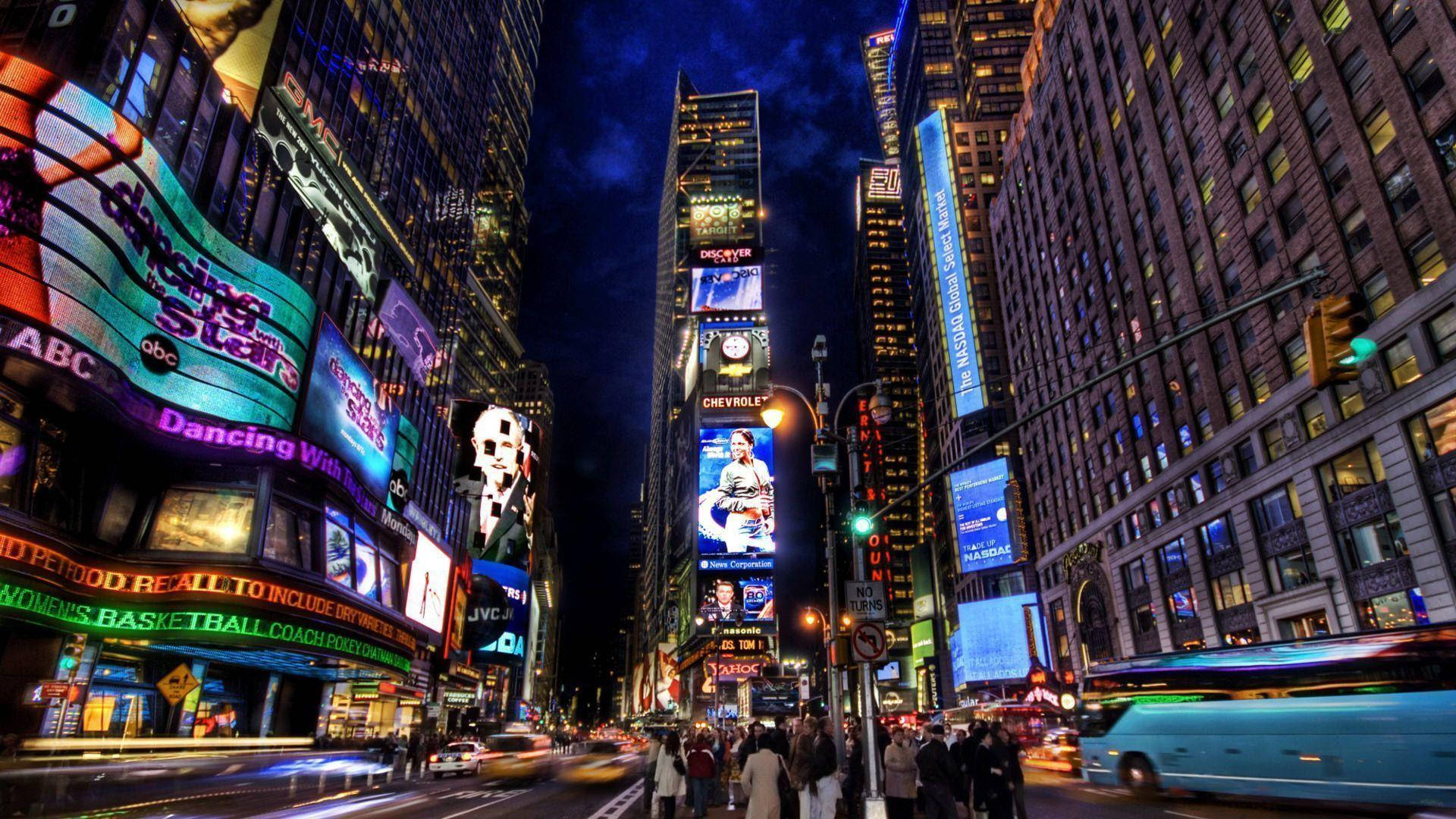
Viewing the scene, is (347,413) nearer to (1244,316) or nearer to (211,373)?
(211,373)

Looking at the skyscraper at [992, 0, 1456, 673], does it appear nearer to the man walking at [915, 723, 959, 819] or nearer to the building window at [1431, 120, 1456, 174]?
the building window at [1431, 120, 1456, 174]

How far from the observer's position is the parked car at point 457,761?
32.3 meters

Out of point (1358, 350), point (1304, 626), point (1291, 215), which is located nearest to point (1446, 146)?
point (1291, 215)

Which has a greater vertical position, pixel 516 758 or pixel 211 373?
pixel 211 373

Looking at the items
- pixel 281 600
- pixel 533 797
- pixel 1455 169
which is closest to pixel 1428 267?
pixel 1455 169

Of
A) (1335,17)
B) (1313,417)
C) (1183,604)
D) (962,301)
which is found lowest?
(1183,604)

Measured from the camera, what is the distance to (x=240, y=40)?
41.8 m

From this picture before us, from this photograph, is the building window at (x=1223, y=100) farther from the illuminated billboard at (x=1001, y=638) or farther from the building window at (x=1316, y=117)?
the illuminated billboard at (x=1001, y=638)

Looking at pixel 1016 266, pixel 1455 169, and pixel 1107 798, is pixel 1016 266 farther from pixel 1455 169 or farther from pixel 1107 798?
pixel 1107 798

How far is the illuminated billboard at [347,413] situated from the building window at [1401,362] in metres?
46.5

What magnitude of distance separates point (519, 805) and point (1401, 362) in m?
37.7

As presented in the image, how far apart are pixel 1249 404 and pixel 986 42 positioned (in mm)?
97536

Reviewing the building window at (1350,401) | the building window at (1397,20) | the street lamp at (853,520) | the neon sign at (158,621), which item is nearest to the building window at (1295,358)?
the building window at (1350,401)

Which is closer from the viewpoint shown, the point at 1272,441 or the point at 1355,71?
the point at 1355,71
